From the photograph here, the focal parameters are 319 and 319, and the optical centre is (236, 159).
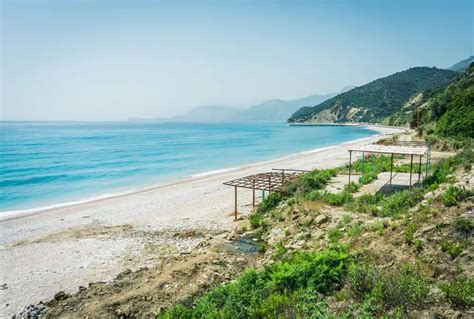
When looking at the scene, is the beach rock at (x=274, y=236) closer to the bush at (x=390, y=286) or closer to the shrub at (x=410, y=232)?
the shrub at (x=410, y=232)

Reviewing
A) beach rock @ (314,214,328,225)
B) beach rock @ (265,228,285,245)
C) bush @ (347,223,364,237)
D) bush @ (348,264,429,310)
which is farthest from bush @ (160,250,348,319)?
beach rock @ (314,214,328,225)

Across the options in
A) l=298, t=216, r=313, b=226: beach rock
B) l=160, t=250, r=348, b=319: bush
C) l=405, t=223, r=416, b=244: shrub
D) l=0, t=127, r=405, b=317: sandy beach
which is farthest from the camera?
l=298, t=216, r=313, b=226: beach rock

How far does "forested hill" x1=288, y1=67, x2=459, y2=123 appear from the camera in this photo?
15500cm

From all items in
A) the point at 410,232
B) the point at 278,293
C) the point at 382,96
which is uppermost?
the point at 382,96

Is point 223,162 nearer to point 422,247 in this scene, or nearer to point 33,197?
point 33,197

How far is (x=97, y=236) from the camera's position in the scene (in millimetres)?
16281

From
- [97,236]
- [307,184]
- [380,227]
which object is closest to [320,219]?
[380,227]

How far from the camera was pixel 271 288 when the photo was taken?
7.47m

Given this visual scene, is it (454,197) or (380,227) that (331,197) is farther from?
(454,197)

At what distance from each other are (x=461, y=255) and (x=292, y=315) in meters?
4.45

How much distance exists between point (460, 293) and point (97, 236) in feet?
50.5

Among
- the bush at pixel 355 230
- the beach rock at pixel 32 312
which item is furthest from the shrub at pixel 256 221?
the beach rock at pixel 32 312

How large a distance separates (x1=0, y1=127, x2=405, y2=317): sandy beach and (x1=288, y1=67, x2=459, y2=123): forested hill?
141363mm

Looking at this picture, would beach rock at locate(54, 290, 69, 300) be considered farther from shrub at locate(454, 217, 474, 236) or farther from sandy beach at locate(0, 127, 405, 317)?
shrub at locate(454, 217, 474, 236)
